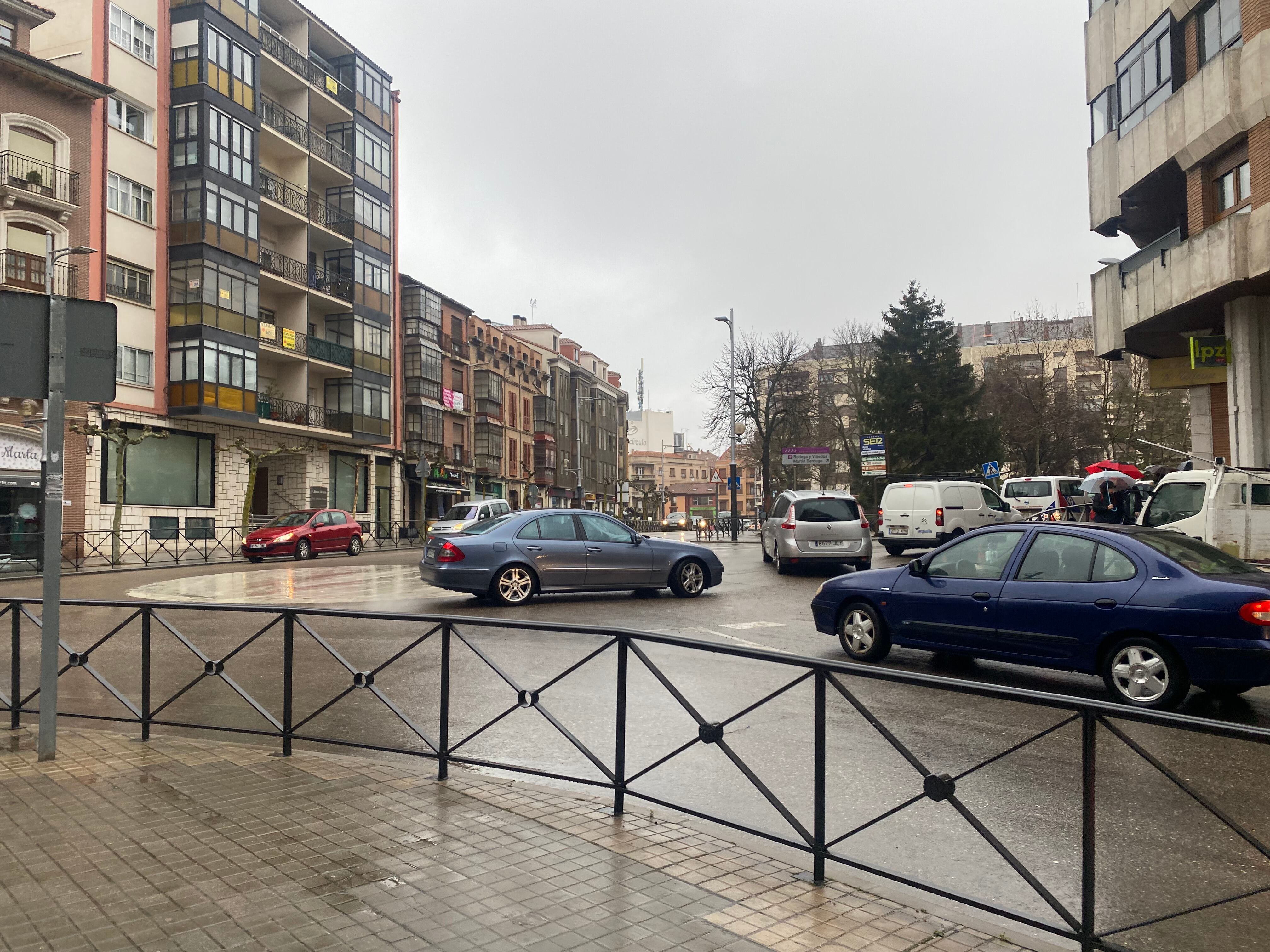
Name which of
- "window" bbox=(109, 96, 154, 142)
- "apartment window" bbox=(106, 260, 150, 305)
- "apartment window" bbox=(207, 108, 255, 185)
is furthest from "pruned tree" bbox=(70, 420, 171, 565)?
"apartment window" bbox=(207, 108, 255, 185)

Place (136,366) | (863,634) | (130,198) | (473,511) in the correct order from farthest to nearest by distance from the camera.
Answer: (130,198) → (136,366) → (473,511) → (863,634)

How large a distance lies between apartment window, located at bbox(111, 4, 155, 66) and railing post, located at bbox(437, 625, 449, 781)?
33.7 meters

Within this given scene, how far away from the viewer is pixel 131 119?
32125 millimetres

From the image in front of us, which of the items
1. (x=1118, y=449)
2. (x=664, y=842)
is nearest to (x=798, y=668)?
(x=664, y=842)

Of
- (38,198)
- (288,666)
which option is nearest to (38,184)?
(38,198)

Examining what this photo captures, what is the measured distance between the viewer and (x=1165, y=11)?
66.1ft

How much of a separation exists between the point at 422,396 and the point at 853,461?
2364 cm

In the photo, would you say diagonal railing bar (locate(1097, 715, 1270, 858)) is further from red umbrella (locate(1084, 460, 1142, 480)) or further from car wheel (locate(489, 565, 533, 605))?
red umbrella (locate(1084, 460, 1142, 480))

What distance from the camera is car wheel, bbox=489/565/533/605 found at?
13.6 m

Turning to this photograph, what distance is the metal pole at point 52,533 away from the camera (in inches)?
225

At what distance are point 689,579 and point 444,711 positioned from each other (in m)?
9.69

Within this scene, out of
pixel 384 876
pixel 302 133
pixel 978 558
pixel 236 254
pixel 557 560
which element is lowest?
pixel 384 876

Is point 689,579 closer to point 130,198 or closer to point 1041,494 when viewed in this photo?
point 1041,494

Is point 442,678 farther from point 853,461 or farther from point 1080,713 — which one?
point 853,461
